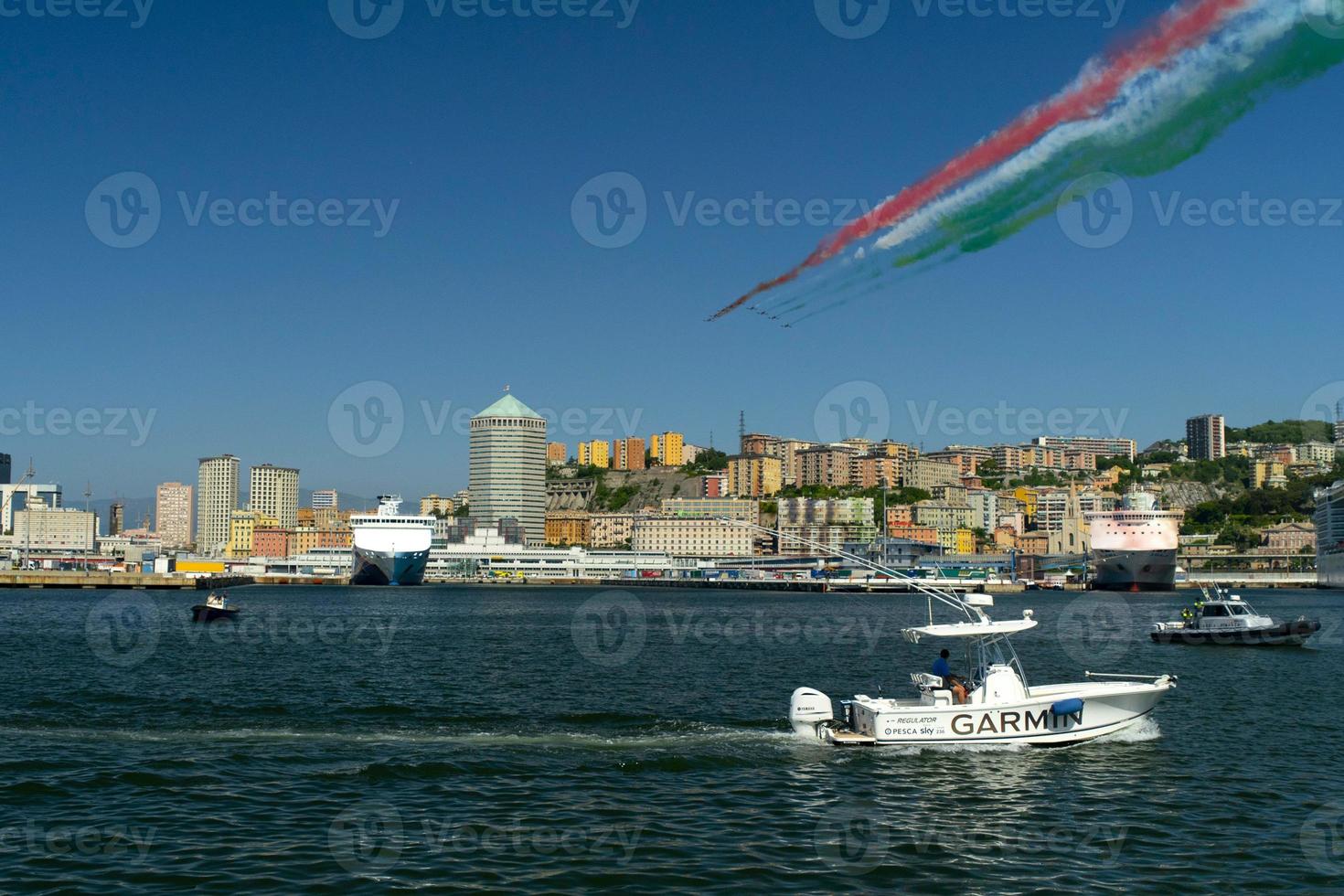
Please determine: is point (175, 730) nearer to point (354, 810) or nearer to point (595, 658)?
point (354, 810)

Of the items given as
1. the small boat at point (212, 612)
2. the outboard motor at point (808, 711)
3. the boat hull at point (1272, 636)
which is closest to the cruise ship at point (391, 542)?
the small boat at point (212, 612)

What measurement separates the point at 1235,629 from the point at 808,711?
37751 millimetres

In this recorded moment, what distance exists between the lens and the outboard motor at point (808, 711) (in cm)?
2700

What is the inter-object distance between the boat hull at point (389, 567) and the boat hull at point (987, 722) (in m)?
155

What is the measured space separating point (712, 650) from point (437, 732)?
93.2 feet

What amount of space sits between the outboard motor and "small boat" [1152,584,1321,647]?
37.3 m

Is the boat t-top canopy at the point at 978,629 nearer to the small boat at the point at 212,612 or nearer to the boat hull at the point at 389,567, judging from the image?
the small boat at the point at 212,612

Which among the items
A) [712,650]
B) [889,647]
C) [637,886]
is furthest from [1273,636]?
[637,886]

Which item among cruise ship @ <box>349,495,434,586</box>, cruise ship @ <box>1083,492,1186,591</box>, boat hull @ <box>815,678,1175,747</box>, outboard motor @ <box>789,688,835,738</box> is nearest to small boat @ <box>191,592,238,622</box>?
outboard motor @ <box>789,688,835,738</box>

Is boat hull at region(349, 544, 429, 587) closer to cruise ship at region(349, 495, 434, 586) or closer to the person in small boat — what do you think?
cruise ship at region(349, 495, 434, 586)

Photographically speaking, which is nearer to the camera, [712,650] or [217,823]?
[217,823]

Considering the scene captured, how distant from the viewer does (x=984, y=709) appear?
25.9 m

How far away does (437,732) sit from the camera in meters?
28.9

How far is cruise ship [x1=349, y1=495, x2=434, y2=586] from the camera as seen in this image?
17362 centimetres
